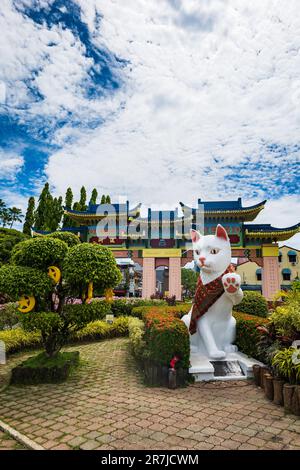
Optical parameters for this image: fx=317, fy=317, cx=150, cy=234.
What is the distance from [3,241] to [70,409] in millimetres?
19200

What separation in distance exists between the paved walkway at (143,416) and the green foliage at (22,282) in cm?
161

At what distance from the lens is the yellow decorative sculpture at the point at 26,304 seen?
5.66 m

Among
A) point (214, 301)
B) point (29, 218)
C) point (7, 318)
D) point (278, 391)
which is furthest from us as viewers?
point (29, 218)

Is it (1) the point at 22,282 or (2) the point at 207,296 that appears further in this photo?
(2) the point at 207,296

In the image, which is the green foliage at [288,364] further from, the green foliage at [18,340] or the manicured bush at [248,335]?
the green foliage at [18,340]

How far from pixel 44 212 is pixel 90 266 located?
29026 millimetres

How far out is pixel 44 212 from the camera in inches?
1292

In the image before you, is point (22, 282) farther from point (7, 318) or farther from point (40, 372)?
point (7, 318)

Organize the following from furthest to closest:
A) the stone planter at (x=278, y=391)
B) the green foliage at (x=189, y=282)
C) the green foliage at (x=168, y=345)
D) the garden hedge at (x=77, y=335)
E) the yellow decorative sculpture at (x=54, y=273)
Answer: the green foliage at (x=189, y=282) → the garden hedge at (x=77, y=335) → the yellow decorative sculpture at (x=54, y=273) → the green foliage at (x=168, y=345) → the stone planter at (x=278, y=391)

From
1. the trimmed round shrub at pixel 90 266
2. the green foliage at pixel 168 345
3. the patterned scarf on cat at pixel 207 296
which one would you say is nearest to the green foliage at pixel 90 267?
the trimmed round shrub at pixel 90 266

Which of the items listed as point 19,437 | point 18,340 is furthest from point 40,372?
point 18,340

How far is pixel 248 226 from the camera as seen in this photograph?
69.3 feet

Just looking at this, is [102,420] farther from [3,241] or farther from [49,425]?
[3,241]

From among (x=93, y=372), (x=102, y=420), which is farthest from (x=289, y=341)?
(x=93, y=372)
